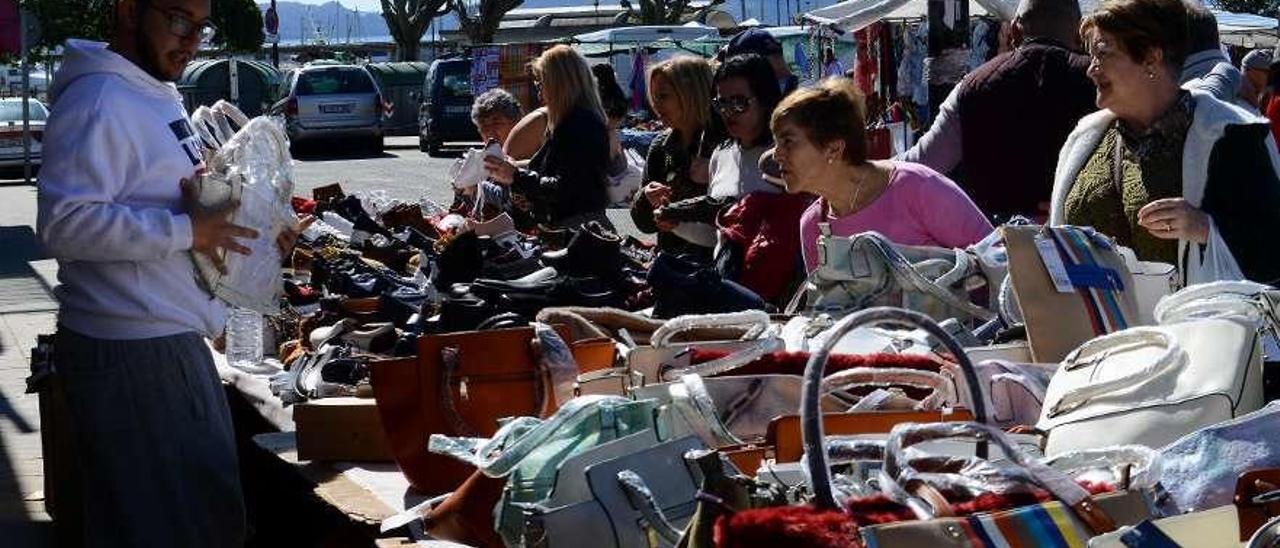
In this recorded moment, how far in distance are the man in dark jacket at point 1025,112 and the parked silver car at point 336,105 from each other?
28.1m

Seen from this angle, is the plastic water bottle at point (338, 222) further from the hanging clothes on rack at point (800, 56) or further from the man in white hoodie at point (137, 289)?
the hanging clothes on rack at point (800, 56)

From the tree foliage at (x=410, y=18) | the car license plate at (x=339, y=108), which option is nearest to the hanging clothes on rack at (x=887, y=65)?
the car license plate at (x=339, y=108)

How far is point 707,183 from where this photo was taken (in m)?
6.75

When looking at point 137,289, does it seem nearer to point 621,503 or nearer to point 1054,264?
point 621,503

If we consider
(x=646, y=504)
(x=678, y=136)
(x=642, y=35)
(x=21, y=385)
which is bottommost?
(x=21, y=385)

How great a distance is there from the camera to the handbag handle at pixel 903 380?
3459mm

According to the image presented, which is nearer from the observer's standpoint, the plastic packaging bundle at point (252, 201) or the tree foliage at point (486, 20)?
the plastic packaging bundle at point (252, 201)

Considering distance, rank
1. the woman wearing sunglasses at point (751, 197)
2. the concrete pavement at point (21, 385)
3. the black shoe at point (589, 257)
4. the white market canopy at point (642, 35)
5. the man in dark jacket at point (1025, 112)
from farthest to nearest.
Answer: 1. the white market canopy at point (642, 35)
2. the concrete pavement at point (21, 385)
3. the man in dark jacket at point (1025, 112)
4. the woman wearing sunglasses at point (751, 197)
5. the black shoe at point (589, 257)

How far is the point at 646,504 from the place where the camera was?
9.62ft

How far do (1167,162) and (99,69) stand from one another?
232cm

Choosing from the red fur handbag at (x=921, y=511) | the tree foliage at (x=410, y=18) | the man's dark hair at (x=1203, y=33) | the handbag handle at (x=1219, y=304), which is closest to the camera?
the red fur handbag at (x=921, y=511)

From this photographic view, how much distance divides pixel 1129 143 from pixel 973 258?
0.45m

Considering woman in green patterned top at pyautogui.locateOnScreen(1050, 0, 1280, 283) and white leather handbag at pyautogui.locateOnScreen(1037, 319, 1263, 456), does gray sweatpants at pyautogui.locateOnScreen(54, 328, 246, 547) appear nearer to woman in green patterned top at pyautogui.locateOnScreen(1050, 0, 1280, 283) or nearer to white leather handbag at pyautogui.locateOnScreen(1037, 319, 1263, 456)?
white leather handbag at pyautogui.locateOnScreen(1037, 319, 1263, 456)

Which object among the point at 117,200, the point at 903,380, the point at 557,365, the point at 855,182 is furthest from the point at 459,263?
the point at 903,380
